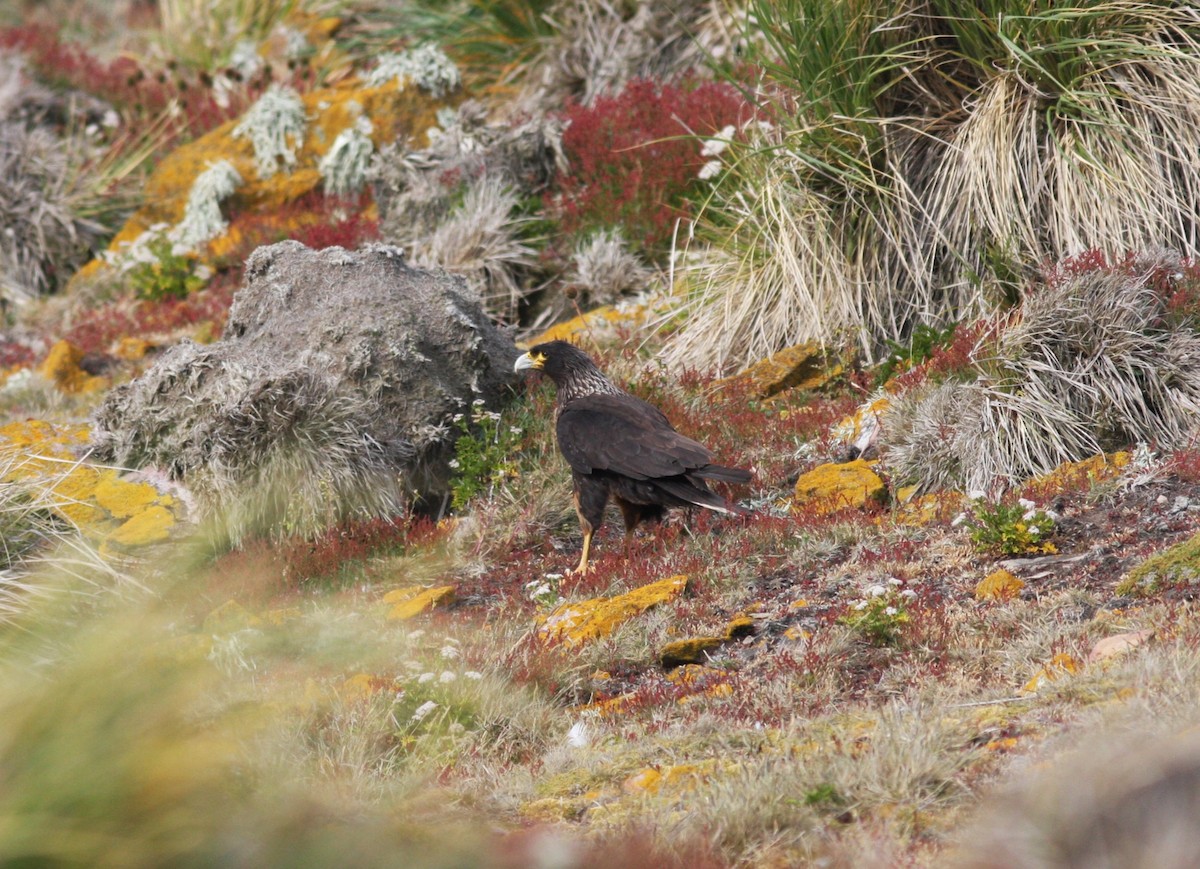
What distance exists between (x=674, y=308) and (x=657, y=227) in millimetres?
1165

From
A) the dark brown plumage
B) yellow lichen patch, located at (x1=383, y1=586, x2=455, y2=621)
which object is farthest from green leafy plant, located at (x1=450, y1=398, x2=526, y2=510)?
yellow lichen patch, located at (x1=383, y1=586, x2=455, y2=621)

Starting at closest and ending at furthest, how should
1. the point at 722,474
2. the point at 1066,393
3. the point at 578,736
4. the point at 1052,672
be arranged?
the point at 1052,672, the point at 578,736, the point at 722,474, the point at 1066,393

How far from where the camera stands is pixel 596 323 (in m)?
9.02

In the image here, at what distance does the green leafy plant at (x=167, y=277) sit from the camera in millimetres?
11125

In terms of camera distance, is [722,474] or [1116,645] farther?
[722,474]

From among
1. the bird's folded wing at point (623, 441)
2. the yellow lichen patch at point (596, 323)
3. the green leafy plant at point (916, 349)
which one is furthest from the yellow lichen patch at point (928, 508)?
the yellow lichen patch at point (596, 323)

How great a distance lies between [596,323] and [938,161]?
2667 mm

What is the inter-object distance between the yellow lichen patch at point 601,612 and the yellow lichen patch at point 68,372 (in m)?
5.85

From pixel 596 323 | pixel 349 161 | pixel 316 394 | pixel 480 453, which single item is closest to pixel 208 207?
pixel 349 161

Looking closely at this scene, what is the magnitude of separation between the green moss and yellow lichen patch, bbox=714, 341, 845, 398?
3.23m

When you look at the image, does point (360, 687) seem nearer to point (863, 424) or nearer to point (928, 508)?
point (928, 508)

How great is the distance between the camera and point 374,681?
183 inches

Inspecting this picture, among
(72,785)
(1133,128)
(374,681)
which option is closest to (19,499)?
(374,681)

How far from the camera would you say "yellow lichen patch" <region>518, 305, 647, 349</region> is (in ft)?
29.2
